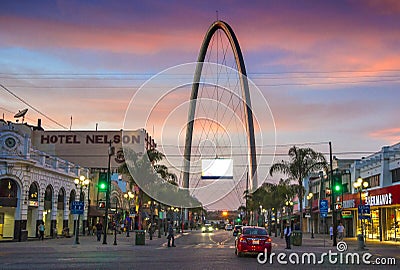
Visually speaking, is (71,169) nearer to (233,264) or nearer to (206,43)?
(206,43)

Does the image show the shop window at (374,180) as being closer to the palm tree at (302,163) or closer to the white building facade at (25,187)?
the palm tree at (302,163)

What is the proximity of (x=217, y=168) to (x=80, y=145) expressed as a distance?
25.8 metres

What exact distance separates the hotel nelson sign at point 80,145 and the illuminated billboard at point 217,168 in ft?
54.7

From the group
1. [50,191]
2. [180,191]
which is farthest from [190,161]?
[50,191]

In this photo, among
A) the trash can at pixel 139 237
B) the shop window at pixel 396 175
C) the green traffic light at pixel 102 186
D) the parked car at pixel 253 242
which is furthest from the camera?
the shop window at pixel 396 175

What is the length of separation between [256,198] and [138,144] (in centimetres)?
2928

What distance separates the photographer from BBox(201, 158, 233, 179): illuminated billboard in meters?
88.5

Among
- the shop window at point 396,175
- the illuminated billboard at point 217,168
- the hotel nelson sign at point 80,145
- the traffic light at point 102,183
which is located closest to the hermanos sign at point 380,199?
the shop window at point 396,175

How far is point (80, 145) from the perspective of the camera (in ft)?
319

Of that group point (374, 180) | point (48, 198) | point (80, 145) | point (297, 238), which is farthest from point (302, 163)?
point (80, 145)

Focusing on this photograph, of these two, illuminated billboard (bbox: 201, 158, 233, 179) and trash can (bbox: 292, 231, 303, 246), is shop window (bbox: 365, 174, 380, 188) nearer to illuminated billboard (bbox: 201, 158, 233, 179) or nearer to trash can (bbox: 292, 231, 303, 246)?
trash can (bbox: 292, 231, 303, 246)

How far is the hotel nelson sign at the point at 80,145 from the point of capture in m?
96.1

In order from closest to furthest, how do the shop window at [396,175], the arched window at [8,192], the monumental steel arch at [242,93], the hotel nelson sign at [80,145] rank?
the arched window at [8,192] → the shop window at [396,175] → the monumental steel arch at [242,93] → the hotel nelson sign at [80,145]

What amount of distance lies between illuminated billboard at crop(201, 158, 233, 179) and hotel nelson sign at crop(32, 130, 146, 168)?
656 inches
